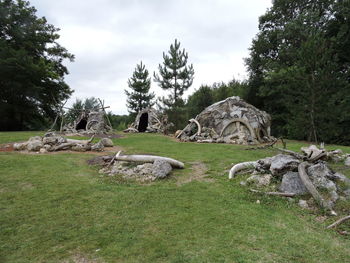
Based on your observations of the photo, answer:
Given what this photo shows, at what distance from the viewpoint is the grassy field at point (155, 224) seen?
7.17ft

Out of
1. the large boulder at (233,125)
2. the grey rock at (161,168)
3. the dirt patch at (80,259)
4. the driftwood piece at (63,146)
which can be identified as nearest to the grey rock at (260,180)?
the grey rock at (161,168)

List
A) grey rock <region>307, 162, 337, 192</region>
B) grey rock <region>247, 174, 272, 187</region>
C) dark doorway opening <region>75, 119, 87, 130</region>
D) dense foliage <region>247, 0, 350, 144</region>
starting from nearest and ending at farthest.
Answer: grey rock <region>307, 162, 337, 192</region> < grey rock <region>247, 174, 272, 187</region> < dense foliage <region>247, 0, 350, 144</region> < dark doorway opening <region>75, 119, 87, 130</region>

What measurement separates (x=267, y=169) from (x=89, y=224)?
390 centimetres

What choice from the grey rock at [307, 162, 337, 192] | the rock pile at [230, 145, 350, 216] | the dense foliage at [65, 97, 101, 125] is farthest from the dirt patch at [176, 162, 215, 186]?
the dense foliage at [65, 97, 101, 125]

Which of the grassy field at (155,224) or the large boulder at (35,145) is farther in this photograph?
the large boulder at (35,145)

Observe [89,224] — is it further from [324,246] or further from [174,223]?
[324,246]

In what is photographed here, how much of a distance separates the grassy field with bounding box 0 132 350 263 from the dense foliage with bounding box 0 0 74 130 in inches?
669

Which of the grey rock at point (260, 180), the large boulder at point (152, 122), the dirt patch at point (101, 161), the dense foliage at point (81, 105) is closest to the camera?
the grey rock at point (260, 180)

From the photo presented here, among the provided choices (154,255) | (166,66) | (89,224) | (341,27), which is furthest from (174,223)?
(166,66)

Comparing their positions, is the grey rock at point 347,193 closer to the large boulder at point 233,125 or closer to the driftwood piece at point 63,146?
the large boulder at point 233,125

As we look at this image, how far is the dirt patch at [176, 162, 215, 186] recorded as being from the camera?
15.9 feet

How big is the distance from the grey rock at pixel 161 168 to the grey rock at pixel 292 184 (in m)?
2.60

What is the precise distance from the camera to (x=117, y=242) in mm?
2418

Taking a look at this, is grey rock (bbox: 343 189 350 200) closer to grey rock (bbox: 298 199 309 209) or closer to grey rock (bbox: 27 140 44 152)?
grey rock (bbox: 298 199 309 209)
